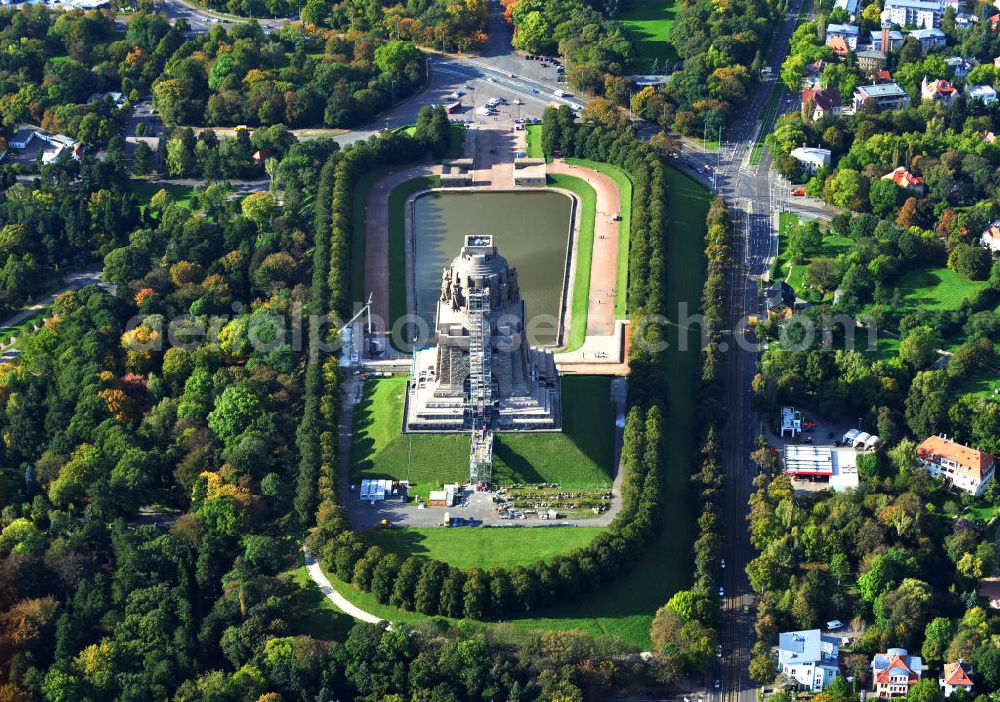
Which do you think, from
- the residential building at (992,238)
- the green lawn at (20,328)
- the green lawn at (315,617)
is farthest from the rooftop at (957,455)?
the green lawn at (20,328)

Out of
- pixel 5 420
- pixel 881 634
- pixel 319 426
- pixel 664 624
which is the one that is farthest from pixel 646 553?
pixel 5 420

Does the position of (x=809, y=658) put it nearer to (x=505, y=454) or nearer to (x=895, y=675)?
(x=895, y=675)

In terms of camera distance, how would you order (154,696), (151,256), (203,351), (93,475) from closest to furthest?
1. (154,696)
2. (93,475)
3. (203,351)
4. (151,256)

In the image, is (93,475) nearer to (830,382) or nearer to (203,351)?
(203,351)

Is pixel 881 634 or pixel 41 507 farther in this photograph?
pixel 41 507

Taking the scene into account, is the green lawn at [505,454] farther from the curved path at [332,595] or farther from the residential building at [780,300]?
the residential building at [780,300]

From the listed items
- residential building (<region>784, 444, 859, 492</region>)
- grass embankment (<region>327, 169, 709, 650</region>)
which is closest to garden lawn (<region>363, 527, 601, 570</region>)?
grass embankment (<region>327, 169, 709, 650</region>)

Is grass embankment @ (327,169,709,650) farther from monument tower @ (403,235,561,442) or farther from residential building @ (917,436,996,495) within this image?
residential building @ (917,436,996,495)
